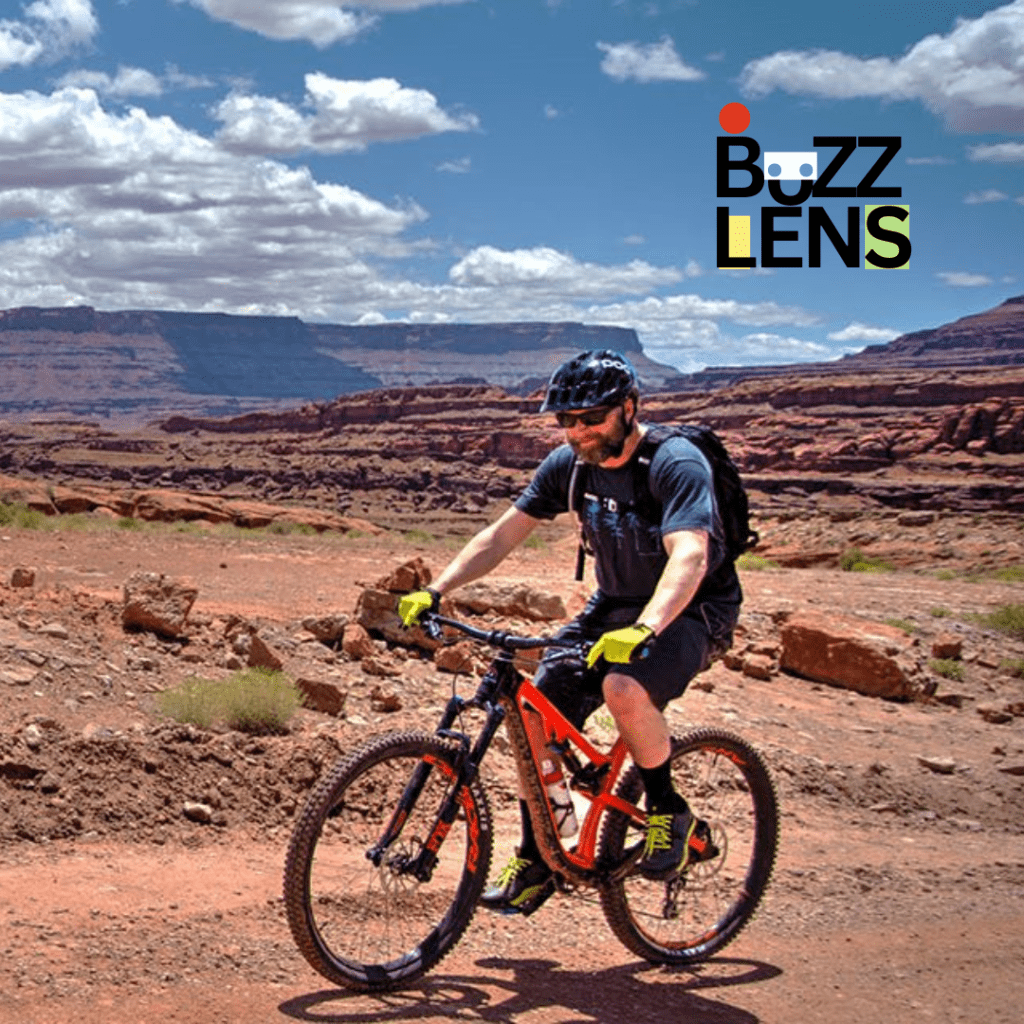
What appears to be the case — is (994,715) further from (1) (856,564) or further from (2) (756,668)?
(1) (856,564)

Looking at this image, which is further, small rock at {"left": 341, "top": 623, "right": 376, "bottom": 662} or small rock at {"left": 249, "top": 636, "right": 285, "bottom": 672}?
small rock at {"left": 341, "top": 623, "right": 376, "bottom": 662}

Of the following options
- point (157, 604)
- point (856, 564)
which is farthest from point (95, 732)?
point (856, 564)

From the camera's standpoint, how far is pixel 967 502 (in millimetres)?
66062

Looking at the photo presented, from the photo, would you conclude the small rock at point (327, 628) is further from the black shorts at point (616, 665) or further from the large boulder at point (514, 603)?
the black shorts at point (616, 665)

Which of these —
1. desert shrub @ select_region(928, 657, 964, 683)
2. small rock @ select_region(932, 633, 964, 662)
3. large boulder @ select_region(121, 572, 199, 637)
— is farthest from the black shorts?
small rock @ select_region(932, 633, 964, 662)

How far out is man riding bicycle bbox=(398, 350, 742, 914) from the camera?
442cm

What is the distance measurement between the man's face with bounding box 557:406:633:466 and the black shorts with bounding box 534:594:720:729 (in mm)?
597

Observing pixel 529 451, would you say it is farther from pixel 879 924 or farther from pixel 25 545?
pixel 879 924

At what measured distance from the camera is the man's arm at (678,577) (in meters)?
4.25

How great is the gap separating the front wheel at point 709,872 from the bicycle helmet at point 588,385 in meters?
A: 1.47

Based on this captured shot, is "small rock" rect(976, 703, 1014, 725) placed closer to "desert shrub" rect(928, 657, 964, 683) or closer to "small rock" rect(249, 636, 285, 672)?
"desert shrub" rect(928, 657, 964, 683)

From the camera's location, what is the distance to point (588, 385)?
4.57 m

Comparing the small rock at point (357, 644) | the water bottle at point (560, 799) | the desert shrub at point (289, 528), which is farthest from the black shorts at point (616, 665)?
the desert shrub at point (289, 528)

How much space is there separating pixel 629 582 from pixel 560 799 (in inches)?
32.7
